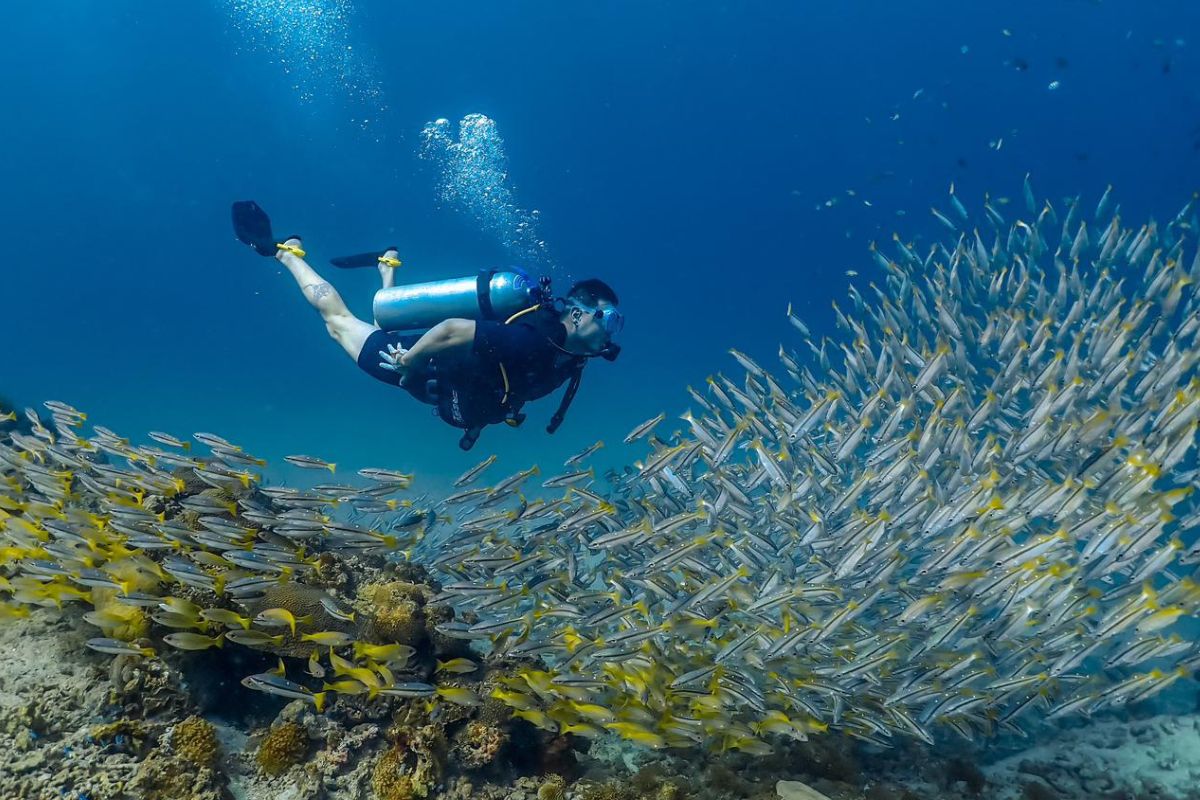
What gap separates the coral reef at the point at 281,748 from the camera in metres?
4.43

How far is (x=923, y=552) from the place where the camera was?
6.34 m

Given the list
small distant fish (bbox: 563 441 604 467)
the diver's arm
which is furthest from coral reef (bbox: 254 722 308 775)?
the diver's arm

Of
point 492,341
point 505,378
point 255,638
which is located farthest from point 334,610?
point 492,341

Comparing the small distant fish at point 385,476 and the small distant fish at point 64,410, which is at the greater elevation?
the small distant fish at point 64,410

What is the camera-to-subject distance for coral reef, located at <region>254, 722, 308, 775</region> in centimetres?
443

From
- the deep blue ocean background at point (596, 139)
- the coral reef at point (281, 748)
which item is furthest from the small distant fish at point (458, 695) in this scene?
the deep blue ocean background at point (596, 139)

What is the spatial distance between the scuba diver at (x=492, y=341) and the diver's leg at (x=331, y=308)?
29.0 inches

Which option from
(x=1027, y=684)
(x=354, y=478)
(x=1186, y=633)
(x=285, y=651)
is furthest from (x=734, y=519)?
(x=354, y=478)

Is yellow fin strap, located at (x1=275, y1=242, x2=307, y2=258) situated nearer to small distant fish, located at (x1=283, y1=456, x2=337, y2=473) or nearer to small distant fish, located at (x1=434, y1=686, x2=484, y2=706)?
small distant fish, located at (x1=283, y1=456, x2=337, y2=473)

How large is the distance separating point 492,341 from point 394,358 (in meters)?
1.70

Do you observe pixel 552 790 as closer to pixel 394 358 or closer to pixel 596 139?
pixel 394 358

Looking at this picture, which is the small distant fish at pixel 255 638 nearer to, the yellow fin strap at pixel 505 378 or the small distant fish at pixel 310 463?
the small distant fish at pixel 310 463

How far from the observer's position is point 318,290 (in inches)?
380

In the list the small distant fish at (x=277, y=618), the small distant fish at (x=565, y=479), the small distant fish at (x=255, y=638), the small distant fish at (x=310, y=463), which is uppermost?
the small distant fish at (x=565, y=479)
